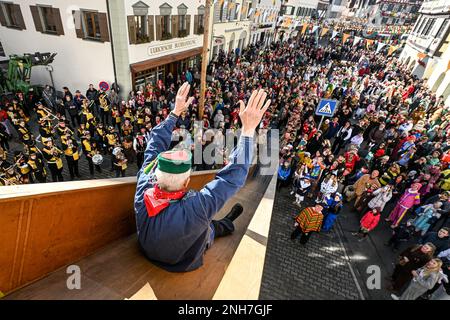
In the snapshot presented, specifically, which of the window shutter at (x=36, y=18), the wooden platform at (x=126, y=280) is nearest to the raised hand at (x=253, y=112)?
the wooden platform at (x=126, y=280)

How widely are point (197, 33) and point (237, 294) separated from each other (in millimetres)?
21239

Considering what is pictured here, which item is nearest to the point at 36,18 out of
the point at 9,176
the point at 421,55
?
the point at 9,176

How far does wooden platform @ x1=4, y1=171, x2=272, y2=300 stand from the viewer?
2.04 m

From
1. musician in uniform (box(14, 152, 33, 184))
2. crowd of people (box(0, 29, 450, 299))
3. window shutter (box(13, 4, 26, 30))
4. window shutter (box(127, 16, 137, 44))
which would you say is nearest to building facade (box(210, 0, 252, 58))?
window shutter (box(127, 16, 137, 44))

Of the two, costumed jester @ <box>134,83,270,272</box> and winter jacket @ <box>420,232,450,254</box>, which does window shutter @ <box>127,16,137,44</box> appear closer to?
costumed jester @ <box>134,83,270,272</box>

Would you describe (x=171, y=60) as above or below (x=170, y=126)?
below

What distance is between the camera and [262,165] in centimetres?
938

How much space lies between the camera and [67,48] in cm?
1401

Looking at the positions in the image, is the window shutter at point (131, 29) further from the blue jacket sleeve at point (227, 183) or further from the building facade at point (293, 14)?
the building facade at point (293, 14)

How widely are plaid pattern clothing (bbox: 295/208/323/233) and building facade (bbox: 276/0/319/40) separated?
38981 millimetres

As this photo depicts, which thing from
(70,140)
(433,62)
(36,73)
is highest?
(433,62)

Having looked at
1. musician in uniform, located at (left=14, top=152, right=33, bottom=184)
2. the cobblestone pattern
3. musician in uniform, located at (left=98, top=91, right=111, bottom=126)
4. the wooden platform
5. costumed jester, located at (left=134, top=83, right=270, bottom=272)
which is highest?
costumed jester, located at (left=134, top=83, right=270, bottom=272)

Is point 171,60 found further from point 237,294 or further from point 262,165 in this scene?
point 237,294

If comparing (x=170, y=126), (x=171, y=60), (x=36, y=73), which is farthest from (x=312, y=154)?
(x=36, y=73)
